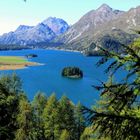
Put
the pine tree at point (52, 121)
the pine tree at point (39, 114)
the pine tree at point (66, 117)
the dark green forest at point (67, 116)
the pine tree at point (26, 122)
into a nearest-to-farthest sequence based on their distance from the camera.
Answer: the dark green forest at point (67, 116)
the pine tree at point (26, 122)
the pine tree at point (52, 121)
the pine tree at point (66, 117)
the pine tree at point (39, 114)

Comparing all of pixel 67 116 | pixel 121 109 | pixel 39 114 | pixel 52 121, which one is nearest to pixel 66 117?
pixel 67 116

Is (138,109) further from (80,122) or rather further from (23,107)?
(80,122)

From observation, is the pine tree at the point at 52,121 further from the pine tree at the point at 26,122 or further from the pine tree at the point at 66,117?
the pine tree at the point at 26,122

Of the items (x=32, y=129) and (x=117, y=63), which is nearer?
(x=117, y=63)

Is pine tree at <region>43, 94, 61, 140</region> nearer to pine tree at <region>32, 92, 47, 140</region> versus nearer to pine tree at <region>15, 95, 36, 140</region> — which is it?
pine tree at <region>32, 92, 47, 140</region>

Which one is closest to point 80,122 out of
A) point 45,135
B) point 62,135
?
point 45,135

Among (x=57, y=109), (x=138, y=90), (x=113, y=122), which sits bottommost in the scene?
(x=57, y=109)

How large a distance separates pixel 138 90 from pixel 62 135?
46.0 metres

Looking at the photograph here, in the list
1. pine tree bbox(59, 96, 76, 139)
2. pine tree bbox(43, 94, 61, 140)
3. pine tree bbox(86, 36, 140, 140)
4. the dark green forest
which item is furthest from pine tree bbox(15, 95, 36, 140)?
pine tree bbox(86, 36, 140, 140)

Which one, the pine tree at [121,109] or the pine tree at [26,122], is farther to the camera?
the pine tree at [26,122]

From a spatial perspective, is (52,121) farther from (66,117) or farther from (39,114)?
(39,114)

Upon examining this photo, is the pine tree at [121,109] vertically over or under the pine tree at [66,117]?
over

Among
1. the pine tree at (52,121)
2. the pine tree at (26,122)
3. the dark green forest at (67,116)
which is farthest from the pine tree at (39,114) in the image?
the pine tree at (26,122)

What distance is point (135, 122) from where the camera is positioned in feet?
23.5
